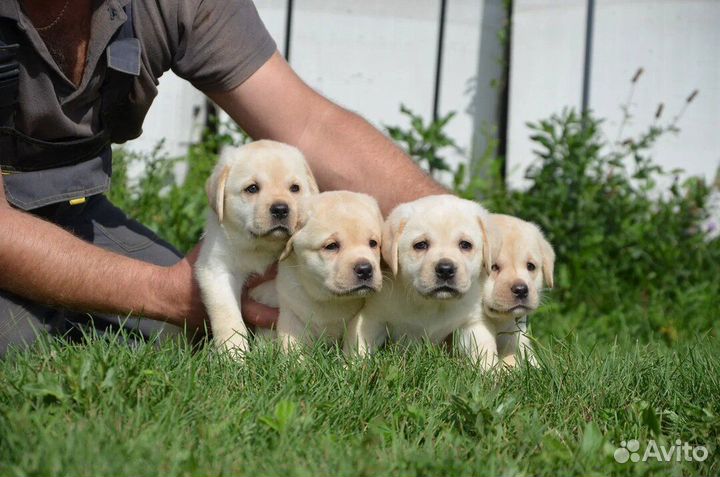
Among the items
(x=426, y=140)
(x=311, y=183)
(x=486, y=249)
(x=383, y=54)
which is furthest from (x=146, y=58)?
(x=383, y=54)

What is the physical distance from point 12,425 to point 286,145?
1.90 metres

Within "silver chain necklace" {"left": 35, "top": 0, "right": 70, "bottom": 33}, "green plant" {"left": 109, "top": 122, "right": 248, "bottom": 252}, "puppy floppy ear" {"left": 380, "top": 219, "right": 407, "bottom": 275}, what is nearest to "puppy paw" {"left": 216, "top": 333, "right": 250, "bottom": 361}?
"puppy floppy ear" {"left": 380, "top": 219, "right": 407, "bottom": 275}

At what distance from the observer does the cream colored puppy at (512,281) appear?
384 cm

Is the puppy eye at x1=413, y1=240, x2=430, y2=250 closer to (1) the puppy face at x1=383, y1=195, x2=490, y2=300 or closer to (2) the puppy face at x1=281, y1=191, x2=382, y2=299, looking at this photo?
(1) the puppy face at x1=383, y1=195, x2=490, y2=300

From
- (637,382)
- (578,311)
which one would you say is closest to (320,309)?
(637,382)

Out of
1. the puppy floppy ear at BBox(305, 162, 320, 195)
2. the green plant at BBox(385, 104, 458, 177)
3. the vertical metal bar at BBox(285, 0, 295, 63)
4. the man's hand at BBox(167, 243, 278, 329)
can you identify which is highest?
the vertical metal bar at BBox(285, 0, 295, 63)

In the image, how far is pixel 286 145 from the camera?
4.11 metres

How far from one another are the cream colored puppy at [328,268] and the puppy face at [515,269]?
514mm

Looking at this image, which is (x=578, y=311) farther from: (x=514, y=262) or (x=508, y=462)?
(x=508, y=462)

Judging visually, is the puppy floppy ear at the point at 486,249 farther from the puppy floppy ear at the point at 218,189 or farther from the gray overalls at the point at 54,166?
the gray overalls at the point at 54,166

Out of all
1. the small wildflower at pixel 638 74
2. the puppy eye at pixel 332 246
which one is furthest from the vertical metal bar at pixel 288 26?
the puppy eye at pixel 332 246

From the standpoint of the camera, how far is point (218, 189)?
3938mm

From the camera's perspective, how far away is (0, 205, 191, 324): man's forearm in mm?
3686

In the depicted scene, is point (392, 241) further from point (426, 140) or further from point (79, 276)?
point (426, 140)
